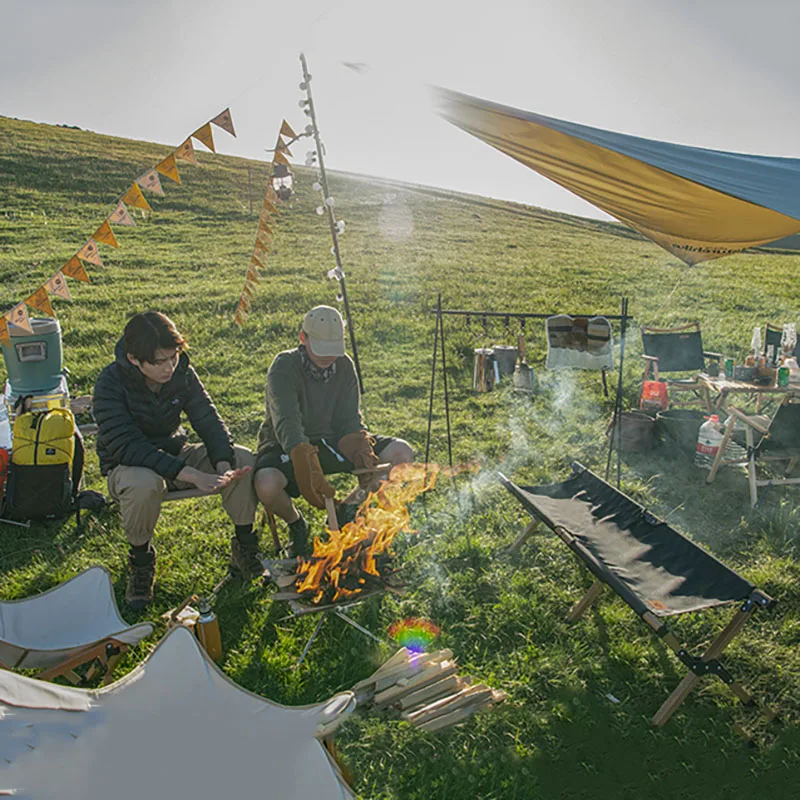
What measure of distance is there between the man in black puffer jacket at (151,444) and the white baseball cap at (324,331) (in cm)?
78

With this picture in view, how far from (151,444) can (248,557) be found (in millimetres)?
940

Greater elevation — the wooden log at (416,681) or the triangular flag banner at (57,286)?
the triangular flag banner at (57,286)

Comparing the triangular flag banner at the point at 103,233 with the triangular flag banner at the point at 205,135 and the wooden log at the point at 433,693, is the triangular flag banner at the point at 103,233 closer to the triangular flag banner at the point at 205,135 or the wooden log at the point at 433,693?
the triangular flag banner at the point at 205,135

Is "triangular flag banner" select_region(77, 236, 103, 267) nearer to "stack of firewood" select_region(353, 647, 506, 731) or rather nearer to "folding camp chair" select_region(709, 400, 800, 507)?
"stack of firewood" select_region(353, 647, 506, 731)

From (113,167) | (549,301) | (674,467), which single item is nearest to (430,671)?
(674,467)

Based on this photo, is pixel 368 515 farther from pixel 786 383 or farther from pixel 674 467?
pixel 786 383

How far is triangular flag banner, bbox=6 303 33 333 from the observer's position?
4.50 meters

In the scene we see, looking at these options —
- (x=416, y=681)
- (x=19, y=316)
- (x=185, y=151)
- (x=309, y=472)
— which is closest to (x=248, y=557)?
(x=309, y=472)

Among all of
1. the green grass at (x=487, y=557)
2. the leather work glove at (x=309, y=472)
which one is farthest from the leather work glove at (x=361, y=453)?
the green grass at (x=487, y=557)

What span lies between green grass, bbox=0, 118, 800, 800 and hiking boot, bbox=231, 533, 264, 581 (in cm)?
13

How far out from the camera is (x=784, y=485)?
534 centimetres

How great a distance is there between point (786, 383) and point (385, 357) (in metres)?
5.27

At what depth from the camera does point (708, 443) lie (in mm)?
5664

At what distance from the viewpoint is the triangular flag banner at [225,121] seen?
194 inches
